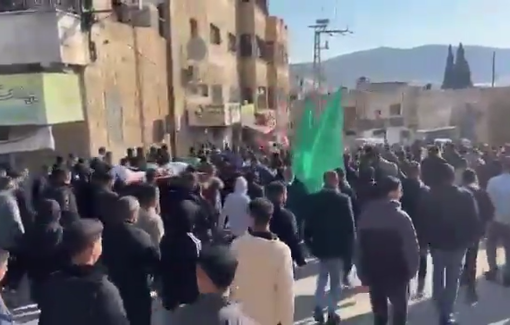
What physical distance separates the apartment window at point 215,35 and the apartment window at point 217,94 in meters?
1.98

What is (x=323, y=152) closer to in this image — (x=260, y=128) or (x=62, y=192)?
(x=62, y=192)

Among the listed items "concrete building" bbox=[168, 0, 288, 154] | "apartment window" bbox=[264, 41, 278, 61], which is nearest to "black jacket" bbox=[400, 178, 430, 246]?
"concrete building" bbox=[168, 0, 288, 154]

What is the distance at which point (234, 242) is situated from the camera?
5.41 m

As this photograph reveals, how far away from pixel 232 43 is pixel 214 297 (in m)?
35.7

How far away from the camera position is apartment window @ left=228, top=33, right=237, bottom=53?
1510 inches

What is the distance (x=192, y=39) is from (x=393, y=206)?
24.9m

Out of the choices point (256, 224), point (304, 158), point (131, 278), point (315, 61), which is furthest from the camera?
point (315, 61)

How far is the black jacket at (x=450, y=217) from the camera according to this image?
24.8 ft

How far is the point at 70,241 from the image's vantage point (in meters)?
4.34

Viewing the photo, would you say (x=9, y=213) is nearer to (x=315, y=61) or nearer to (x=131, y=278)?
(x=131, y=278)

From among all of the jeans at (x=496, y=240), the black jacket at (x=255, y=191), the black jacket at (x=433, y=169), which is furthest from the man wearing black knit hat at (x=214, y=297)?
the jeans at (x=496, y=240)

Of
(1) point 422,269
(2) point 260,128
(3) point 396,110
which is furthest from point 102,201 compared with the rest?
(3) point 396,110

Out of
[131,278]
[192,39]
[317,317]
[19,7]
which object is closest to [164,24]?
[192,39]

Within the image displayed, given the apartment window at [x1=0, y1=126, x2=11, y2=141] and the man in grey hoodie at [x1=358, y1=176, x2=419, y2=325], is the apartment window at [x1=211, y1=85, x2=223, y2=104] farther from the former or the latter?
the man in grey hoodie at [x1=358, y1=176, x2=419, y2=325]
